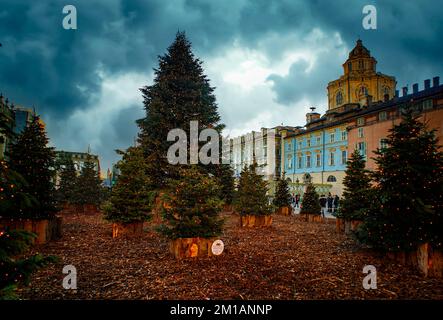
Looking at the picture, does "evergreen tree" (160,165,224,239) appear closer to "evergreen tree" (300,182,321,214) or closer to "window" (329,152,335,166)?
"evergreen tree" (300,182,321,214)

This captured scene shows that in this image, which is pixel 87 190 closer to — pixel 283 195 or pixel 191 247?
pixel 283 195

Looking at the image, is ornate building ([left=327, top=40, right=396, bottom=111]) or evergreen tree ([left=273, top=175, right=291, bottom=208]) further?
ornate building ([left=327, top=40, right=396, bottom=111])

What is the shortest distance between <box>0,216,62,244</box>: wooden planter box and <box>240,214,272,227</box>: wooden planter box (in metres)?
8.88

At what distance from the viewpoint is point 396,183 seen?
24.4ft

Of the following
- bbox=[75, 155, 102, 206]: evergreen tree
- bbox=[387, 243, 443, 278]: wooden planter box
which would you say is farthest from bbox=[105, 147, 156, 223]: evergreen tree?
bbox=[75, 155, 102, 206]: evergreen tree

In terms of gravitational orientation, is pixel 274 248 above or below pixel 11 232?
below

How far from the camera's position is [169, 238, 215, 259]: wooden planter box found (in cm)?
732

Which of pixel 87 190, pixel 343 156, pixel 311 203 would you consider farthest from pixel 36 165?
pixel 343 156

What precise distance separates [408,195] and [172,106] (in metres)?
17.1

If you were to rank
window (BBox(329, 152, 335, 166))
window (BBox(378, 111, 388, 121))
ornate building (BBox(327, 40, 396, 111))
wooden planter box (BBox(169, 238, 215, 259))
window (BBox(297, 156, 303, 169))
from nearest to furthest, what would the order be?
1. wooden planter box (BBox(169, 238, 215, 259))
2. window (BBox(378, 111, 388, 121))
3. window (BBox(329, 152, 335, 166))
4. window (BBox(297, 156, 303, 169))
5. ornate building (BBox(327, 40, 396, 111))

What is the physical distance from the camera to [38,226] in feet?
30.2
